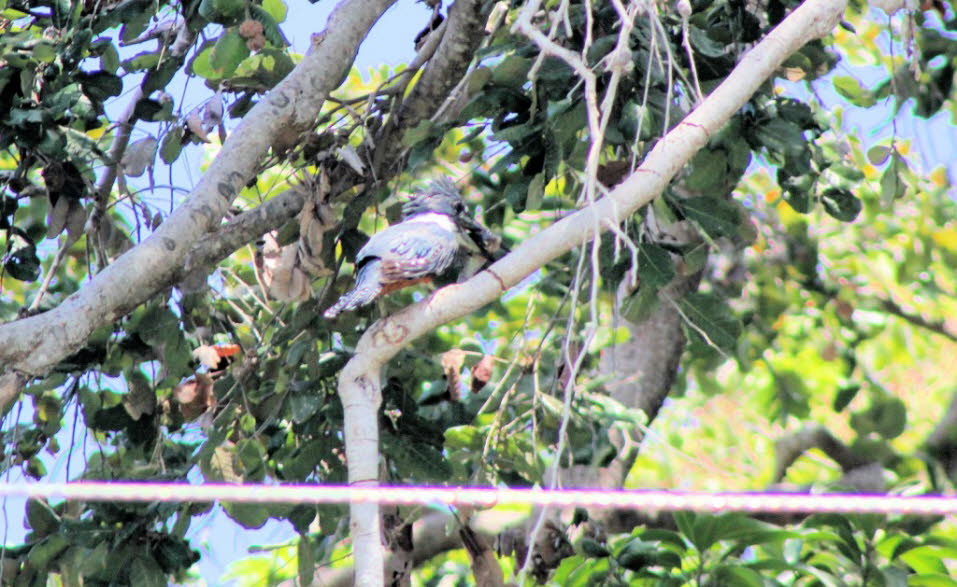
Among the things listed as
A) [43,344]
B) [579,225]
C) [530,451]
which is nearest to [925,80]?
[530,451]

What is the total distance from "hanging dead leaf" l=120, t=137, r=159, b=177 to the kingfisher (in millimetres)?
598

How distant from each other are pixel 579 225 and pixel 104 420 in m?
1.88

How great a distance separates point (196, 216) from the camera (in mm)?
2555

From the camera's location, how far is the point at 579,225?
2.20 meters

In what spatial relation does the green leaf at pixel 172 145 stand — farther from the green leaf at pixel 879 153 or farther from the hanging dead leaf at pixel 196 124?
the green leaf at pixel 879 153

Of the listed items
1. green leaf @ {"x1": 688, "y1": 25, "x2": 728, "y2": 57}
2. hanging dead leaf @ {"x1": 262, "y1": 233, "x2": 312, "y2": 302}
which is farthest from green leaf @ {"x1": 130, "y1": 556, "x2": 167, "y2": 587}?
green leaf @ {"x1": 688, "y1": 25, "x2": 728, "y2": 57}

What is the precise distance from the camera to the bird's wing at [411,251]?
9.15 feet

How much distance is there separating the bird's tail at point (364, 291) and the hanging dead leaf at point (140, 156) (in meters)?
0.68

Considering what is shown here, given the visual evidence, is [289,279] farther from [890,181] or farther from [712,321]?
[890,181]

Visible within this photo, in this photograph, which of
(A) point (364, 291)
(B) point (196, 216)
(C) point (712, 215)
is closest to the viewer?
(B) point (196, 216)

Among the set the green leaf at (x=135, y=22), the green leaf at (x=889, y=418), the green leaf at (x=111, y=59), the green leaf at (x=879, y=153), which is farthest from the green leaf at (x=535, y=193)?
the green leaf at (x=889, y=418)

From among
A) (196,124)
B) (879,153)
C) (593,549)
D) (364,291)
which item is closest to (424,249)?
(364,291)

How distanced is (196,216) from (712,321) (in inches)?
52.0

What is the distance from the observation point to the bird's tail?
275cm
